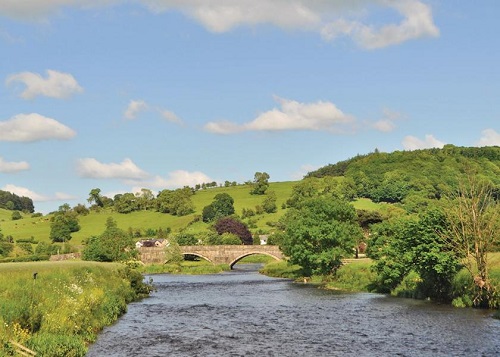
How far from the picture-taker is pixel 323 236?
3895 inches

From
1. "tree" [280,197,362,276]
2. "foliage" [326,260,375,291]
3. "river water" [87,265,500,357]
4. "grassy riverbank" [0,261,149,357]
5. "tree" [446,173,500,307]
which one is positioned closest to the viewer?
"grassy riverbank" [0,261,149,357]

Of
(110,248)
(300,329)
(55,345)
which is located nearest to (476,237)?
(300,329)

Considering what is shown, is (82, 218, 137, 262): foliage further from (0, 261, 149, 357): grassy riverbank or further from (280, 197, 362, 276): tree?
(0, 261, 149, 357): grassy riverbank

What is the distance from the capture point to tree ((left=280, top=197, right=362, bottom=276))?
3905 inches

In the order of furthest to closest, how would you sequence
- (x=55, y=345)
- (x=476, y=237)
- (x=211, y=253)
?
(x=211, y=253) → (x=476, y=237) → (x=55, y=345)

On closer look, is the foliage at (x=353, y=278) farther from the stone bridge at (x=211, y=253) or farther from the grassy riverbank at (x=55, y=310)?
the stone bridge at (x=211, y=253)

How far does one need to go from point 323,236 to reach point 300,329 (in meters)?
50.1

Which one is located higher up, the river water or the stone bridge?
the stone bridge

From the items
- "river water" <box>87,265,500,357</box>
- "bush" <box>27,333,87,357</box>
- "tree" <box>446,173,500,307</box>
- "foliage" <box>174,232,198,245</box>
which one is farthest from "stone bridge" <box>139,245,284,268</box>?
"bush" <box>27,333,87,357</box>

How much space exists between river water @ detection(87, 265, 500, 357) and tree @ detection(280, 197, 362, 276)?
25.2m

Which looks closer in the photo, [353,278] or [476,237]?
[476,237]

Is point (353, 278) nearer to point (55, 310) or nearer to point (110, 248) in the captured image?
point (110, 248)

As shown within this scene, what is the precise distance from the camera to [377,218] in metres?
145

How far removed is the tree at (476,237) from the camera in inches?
2283
